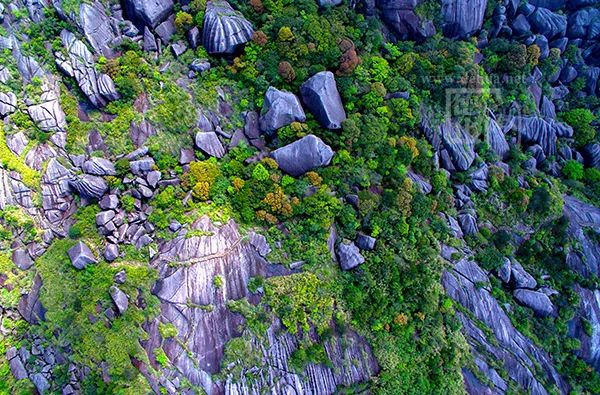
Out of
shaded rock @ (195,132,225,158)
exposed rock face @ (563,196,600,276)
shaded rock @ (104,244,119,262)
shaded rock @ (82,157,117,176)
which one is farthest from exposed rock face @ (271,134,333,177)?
exposed rock face @ (563,196,600,276)

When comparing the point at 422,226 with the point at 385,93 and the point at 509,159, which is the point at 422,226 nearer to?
the point at 385,93

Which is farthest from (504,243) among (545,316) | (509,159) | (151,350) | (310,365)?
(151,350)

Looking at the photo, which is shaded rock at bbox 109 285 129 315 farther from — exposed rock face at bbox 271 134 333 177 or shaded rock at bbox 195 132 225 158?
exposed rock face at bbox 271 134 333 177

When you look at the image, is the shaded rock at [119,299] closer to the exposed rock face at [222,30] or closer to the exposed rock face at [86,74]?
the exposed rock face at [86,74]

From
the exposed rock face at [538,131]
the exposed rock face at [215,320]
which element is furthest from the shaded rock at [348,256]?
the exposed rock face at [538,131]

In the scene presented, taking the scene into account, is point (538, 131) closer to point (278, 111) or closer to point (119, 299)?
point (278, 111)

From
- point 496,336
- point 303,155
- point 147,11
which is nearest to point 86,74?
→ point 147,11
